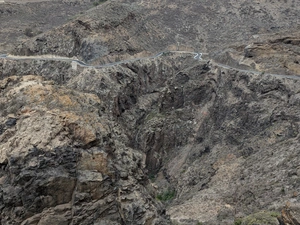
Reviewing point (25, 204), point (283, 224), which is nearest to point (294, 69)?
point (283, 224)

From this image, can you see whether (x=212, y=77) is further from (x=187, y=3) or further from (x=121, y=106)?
(x=187, y=3)

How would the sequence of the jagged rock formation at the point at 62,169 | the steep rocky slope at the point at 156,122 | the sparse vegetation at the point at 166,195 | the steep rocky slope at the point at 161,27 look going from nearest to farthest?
the jagged rock formation at the point at 62,169
the steep rocky slope at the point at 156,122
the sparse vegetation at the point at 166,195
the steep rocky slope at the point at 161,27

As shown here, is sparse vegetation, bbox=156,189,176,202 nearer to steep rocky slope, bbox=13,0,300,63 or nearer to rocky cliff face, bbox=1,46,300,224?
rocky cliff face, bbox=1,46,300,224

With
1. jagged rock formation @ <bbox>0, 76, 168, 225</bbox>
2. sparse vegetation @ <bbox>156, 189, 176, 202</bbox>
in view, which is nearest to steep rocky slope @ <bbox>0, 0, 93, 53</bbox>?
sparse vegetation @ <bbox>156, 189, 176, 202</bbox>

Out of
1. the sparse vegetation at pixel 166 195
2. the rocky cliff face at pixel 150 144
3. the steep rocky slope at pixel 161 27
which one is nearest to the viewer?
the rocky cliff face at pixel 150 144

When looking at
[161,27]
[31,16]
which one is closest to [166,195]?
[161,27]

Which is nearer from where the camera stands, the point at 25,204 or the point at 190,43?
the point at 25,204

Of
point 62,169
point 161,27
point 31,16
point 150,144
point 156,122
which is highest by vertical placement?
point 62,169

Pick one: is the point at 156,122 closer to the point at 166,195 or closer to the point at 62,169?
the point at 166,195

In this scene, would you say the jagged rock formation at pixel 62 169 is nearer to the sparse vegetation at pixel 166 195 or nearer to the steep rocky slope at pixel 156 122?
the steep rocky slope at pixel 156 122

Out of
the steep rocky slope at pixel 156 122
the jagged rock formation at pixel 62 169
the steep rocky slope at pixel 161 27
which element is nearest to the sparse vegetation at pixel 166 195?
the steep rocky slope at pixel 156 122

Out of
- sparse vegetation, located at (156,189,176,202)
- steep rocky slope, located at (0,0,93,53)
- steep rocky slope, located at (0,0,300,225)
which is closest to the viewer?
steep rocky slope, located at (0,0,300,225)
